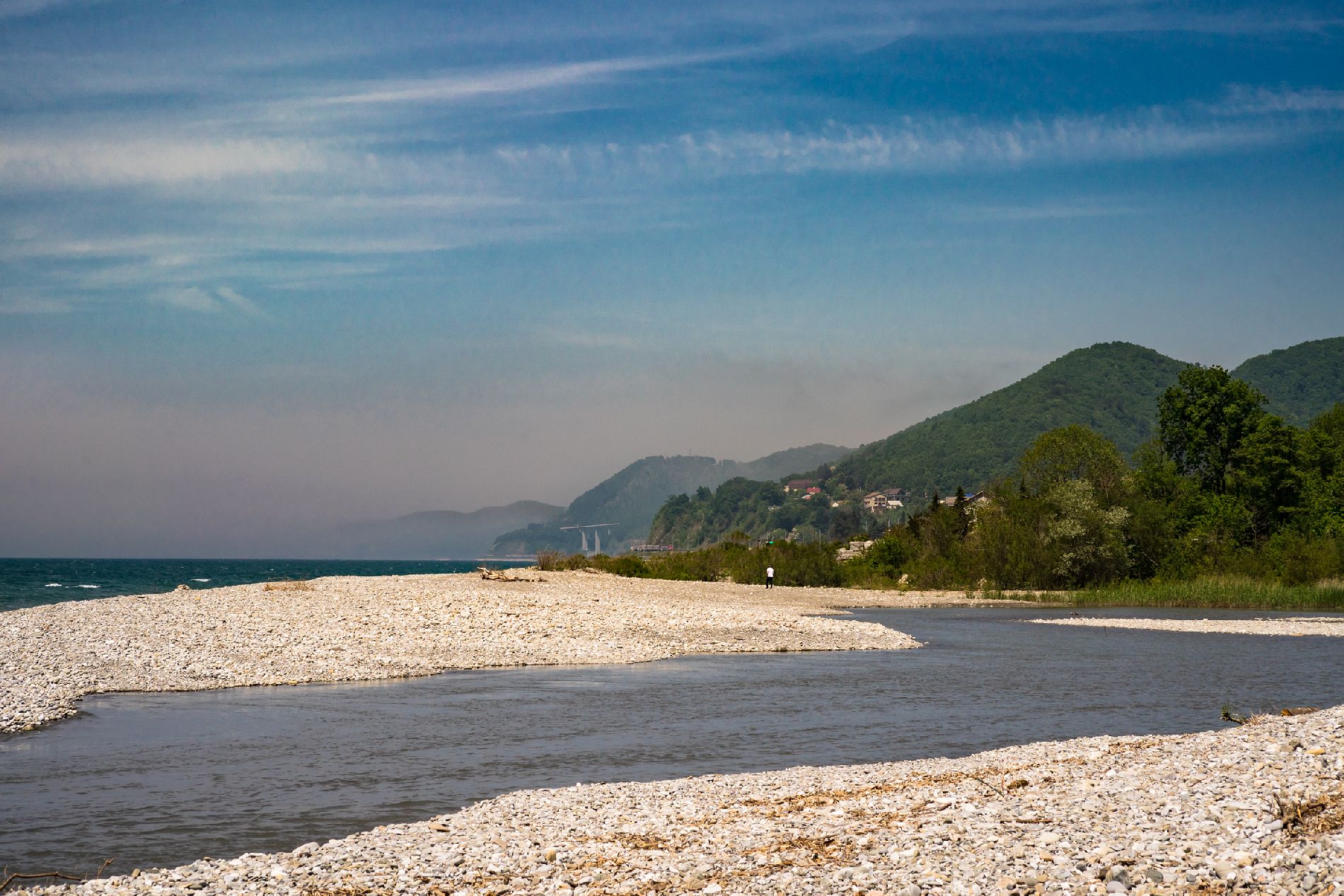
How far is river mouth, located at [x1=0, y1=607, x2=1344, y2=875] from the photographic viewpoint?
1236 centimetres

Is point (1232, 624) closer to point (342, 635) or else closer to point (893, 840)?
point (342, 635)

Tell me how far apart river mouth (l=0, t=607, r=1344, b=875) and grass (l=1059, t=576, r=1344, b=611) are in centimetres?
2975

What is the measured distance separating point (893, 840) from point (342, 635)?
23.5m

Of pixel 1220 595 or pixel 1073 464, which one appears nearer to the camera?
pixel 1220 595

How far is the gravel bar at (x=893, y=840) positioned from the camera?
8367 mm

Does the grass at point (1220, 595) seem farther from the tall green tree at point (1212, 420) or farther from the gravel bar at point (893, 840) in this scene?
the gravel bar at point (893, 840)

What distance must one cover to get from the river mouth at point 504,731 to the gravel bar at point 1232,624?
11626mm

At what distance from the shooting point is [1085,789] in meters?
11.4

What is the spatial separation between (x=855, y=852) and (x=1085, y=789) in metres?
3.34

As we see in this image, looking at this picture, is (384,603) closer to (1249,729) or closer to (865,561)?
(1249,729)

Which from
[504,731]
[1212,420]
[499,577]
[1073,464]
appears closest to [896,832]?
[504,731]

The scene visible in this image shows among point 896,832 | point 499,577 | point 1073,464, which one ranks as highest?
point 1073,464

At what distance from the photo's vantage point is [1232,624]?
4534 centimetres

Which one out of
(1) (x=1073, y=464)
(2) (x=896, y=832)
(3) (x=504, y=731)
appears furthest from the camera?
(1) (x=1073, y=464)
